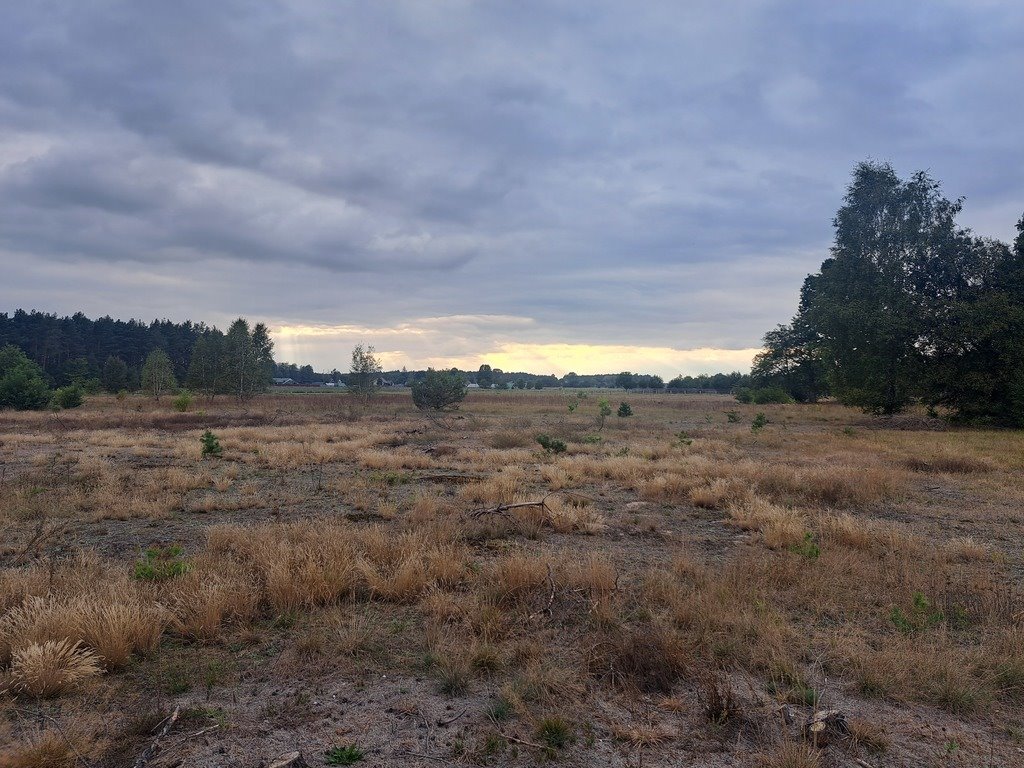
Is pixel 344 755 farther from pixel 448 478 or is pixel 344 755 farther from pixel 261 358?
pixel 261 358

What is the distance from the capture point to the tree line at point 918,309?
32.1 m

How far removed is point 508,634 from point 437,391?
151ft

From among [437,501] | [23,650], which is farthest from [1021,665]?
[437,501]

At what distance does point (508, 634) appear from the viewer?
525cm

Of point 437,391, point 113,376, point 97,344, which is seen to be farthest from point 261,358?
point 97,344

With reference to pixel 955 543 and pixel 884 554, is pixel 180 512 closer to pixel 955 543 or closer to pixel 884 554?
pixel 884 554

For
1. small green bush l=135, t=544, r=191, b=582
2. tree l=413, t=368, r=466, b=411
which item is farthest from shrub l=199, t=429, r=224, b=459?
tree l=413, t=368, r=466, b=411

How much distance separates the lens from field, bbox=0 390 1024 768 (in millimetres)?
3789

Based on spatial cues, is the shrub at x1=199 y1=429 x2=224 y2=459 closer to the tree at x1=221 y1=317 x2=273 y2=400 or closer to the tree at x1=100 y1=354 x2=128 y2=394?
the tree at x1=221 y1=317 x2=273 y2=400

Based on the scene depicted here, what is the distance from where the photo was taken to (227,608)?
5.56m

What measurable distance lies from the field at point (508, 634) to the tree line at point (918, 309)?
2616 centimetres

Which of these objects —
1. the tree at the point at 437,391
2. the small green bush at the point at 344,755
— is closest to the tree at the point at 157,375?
the tree at the point at 437,391

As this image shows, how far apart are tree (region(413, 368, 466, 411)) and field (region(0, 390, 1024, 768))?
127 feet

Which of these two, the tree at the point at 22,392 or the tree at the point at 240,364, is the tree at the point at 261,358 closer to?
the tree at the point at 240,364
